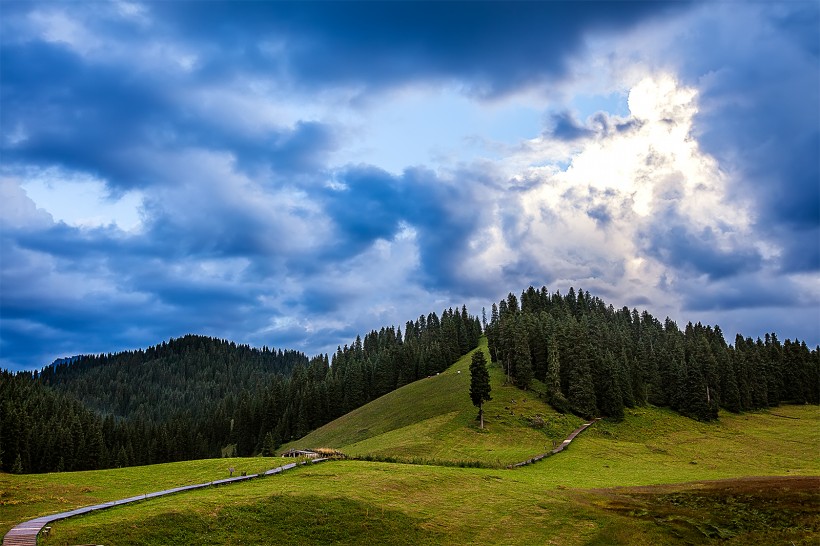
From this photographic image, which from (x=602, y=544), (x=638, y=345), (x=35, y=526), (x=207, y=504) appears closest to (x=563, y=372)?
(x=638, y=345)

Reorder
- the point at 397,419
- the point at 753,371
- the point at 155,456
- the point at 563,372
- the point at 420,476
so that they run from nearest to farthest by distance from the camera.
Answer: the point at 420,476
the point at 397,419
the point at 563,372
the point at 753,371
the point at 155,456

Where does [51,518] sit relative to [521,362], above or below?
below

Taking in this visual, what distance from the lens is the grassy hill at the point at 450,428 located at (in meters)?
91.2

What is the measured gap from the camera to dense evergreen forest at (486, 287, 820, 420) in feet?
431

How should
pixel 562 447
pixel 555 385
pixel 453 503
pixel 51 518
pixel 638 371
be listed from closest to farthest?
1. pixel 51 518
2. pixel 453 503
3. pixel 562 447
4. pixel 555 385
5. pixel 638 371

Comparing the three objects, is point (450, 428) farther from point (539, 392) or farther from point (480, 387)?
point (539, 392)

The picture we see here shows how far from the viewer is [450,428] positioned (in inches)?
4313

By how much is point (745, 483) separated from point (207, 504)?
58.8 metres

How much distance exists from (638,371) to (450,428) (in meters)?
71.0

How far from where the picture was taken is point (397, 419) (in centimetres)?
12988

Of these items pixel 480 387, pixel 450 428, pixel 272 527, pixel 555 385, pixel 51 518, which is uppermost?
pixel 480 387

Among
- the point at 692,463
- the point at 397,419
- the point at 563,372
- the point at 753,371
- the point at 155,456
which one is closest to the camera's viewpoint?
the point at 692,463

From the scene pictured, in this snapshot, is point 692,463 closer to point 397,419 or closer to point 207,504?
point 397,419

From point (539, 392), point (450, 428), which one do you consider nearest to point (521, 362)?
point (539, 392)
